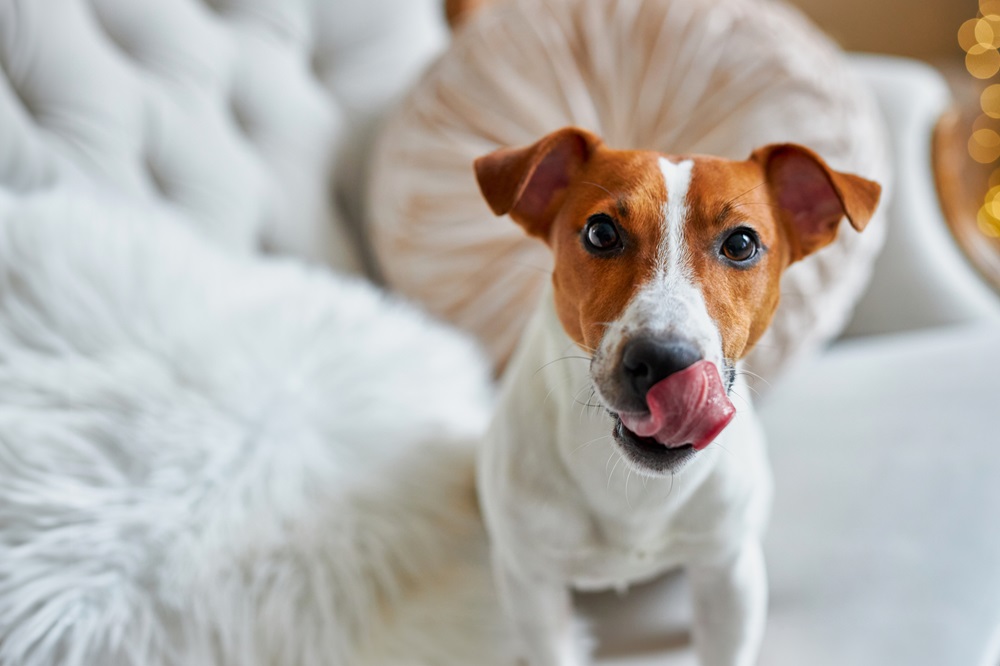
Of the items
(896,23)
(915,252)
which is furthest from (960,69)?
(915,252)

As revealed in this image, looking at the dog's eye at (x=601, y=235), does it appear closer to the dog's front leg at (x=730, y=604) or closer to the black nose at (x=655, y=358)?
the black nose at (x=655, y=358)

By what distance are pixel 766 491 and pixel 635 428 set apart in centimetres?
22

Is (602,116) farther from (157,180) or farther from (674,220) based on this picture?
(157,180)

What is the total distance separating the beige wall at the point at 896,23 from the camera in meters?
1.79

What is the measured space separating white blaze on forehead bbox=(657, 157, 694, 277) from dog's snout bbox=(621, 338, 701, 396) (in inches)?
2.3

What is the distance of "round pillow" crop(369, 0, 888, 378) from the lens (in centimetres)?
78

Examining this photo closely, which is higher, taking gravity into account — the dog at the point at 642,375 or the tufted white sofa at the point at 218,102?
the tufted white sofa at the point at 218,102

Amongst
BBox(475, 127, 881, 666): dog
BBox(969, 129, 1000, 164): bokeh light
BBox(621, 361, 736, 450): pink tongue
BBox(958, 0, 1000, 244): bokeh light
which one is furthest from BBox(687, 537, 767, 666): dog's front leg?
BBox(969, 129, 1000, 164): bokeh light

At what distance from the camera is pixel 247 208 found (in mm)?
938

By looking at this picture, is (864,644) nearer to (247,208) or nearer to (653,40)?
(653,40)

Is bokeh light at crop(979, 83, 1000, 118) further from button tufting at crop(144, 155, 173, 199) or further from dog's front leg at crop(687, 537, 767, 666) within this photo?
button tufting at crop(144, 155, 173, 199)

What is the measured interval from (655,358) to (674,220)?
104 mm

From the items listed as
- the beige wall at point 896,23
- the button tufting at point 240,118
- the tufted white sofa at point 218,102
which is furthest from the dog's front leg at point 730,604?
the beige wall at point 896,23

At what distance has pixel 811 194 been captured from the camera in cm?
56
